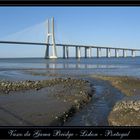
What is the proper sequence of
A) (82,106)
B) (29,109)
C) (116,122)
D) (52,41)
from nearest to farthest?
(116,122), (29,109), (82,106), (52,41)

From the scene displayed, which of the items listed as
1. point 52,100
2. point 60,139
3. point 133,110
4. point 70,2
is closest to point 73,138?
point 60,139

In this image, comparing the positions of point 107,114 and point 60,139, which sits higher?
point 60,139

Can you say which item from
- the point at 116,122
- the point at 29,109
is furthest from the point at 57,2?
the point at 29,109

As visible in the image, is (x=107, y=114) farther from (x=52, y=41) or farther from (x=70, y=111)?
(x=52, y=41)

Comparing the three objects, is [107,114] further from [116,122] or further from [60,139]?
[60,139]

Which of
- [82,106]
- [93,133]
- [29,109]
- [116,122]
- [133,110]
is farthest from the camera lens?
[82,106]

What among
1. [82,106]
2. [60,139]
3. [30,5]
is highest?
[30,5]

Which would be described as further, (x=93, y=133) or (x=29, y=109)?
(x=29, y=109)

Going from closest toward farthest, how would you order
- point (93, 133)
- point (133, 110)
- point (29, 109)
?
1. point (93, 133)
2. point (133, 110)
3. point (29, 109)

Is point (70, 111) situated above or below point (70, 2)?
below
